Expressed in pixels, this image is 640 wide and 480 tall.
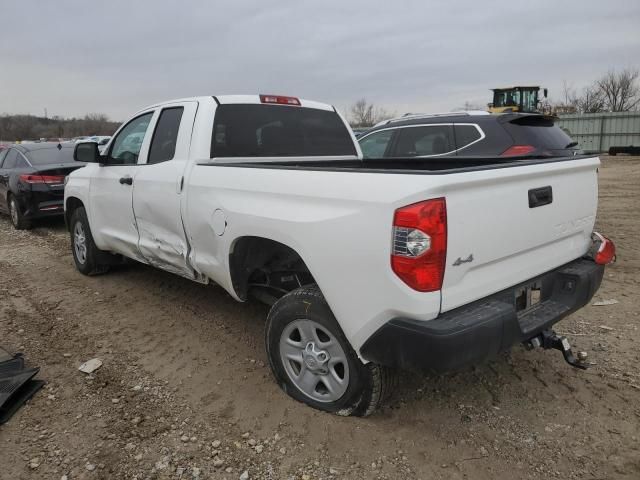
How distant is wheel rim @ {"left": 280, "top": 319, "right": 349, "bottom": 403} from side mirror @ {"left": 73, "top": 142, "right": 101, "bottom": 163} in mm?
2977

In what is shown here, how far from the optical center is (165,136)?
13.8 ft

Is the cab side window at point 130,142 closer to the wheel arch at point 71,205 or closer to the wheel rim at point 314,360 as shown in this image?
the wheel arch at point 71,205

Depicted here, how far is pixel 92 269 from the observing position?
575 cm

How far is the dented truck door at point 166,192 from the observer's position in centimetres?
380

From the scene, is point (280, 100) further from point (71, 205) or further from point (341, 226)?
point (71, 205)

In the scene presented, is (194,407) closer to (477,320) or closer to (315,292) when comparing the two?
(315,292)

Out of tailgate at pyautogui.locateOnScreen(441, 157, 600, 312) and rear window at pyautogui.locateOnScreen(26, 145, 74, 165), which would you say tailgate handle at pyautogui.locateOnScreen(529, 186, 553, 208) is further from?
rear window at pyautogui.locateOnScreen(26, 145, 74, 165)

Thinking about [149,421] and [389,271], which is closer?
[389,271]

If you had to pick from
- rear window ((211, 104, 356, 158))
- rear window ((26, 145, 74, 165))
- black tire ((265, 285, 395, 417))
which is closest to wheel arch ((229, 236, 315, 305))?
black tire ((265, 285, 395, 417))

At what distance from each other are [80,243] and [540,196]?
5068 millimetres

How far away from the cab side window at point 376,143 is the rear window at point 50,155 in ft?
18.0

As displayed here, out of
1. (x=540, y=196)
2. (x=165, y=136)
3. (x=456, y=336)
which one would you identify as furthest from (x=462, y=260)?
(x=165, y=136)

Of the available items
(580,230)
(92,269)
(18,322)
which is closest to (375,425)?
(580,230)

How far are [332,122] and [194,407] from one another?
2802 mm
